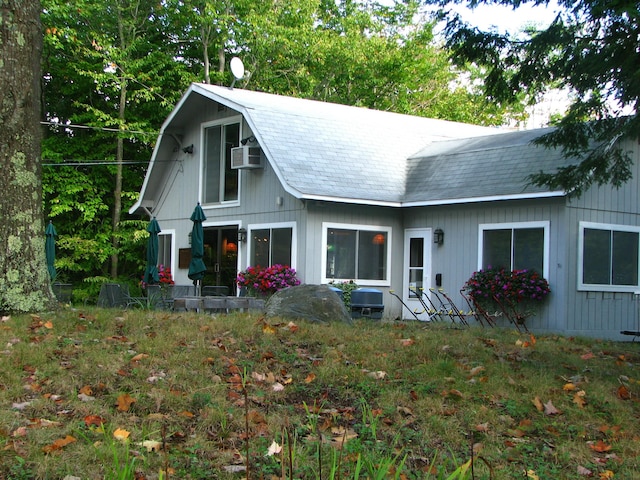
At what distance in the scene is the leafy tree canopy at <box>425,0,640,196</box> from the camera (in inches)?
368

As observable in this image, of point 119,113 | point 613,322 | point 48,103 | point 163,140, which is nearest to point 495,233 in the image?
point 613,322

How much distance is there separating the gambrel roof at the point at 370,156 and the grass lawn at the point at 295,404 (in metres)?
8.26

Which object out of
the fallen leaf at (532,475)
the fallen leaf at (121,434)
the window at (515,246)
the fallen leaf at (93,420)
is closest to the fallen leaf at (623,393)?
the fallen leaf at (532,475)

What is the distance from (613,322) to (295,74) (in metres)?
17.6

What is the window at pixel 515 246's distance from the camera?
51.9 feet

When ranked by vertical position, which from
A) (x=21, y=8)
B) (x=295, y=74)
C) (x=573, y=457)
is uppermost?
(x=295, y=74)

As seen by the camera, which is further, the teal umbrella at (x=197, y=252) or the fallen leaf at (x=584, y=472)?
the teal umbrella at (x=197, y=252)

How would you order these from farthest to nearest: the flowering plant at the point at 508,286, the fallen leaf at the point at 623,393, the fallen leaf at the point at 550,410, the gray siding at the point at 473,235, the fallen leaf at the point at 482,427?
the flowering plant at the point at 508,286
the gray siding at the point at 473,235
the fallen leaf at the point at 623,393
the fallen leaf at the point at 550,410
the fallen leaf at the point at 482,427

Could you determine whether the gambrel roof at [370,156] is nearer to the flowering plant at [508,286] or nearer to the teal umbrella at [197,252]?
the flowering plant at [508,286]

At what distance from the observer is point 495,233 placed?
16719 mm


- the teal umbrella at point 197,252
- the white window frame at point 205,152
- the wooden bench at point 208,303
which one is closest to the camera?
the wooden bench at point 208,303

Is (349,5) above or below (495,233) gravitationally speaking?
above

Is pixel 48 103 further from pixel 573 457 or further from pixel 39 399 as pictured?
pixel 573 457

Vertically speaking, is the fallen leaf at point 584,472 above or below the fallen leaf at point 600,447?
below
